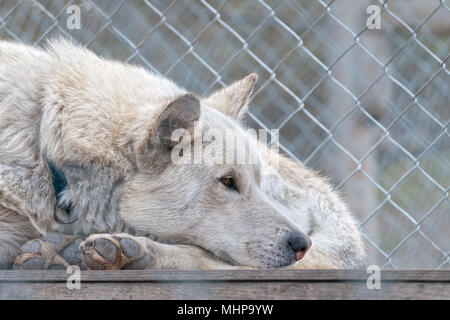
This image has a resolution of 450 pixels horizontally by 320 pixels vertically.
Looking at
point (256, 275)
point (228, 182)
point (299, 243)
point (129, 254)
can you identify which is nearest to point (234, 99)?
point (228, 182)

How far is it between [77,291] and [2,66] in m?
1.29

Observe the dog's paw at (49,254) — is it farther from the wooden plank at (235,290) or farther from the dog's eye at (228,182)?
the dog's eye at (228,182)

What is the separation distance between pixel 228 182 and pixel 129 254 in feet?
2.14

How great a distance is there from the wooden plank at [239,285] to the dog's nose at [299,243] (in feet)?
2.07

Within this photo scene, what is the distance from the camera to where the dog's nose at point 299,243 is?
8.73 ft

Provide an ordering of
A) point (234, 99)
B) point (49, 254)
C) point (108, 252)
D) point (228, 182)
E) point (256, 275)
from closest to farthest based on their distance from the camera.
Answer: point (256, 275) → point (108, 252) → point (49, 254) → point (228, 182) → point (234, 99)

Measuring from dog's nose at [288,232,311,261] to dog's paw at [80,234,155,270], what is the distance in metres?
0.67

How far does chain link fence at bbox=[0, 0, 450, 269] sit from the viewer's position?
370 cm

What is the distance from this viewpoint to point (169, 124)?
2701 millimetres

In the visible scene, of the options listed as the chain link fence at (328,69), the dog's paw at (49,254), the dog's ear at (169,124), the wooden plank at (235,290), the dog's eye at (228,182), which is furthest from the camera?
the chain link fence at (328,69)

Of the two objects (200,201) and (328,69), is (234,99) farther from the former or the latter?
(200,201)

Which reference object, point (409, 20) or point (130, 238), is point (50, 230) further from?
point (409, 20)

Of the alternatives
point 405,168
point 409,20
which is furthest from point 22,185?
point 405,168

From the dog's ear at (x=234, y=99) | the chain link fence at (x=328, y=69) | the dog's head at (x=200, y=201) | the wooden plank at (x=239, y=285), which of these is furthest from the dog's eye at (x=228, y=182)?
the chain link fence at (x=328, y=69)
